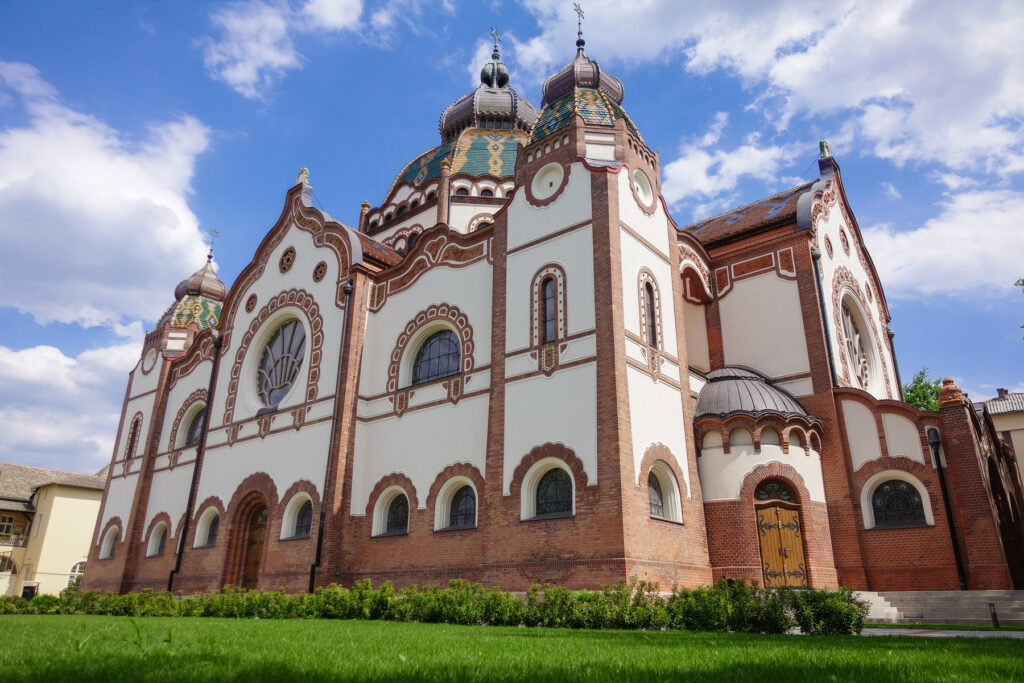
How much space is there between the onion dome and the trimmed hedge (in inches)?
686

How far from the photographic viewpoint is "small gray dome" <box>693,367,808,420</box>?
16969mm

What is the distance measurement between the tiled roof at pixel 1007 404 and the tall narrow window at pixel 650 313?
34.5 m

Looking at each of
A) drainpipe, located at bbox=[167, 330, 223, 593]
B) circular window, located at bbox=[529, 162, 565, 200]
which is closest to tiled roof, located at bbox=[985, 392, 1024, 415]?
circular window, located at bbox=[529, 162, 565, 200]

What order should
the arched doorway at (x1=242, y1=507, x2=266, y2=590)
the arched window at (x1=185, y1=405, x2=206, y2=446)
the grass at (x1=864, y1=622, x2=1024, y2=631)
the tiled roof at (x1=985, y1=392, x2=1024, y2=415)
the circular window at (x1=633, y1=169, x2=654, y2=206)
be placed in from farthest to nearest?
1. the tiled roof at (x1=985, y1=392, x2=1024, y2=415)
2. the arched window at (x1=185, y1=405, x2=206, y2=446)
3. the arched doorway at (x1=242, y1=507, x2=266, y2=590)
4. the circular window at (x1=633, y1=169, x2=654, y2=206)
5. the grass at (x1=864, y1=622, x2=1024, y2=631)

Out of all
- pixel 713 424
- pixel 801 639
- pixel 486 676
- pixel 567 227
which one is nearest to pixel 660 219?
pixel 567 227

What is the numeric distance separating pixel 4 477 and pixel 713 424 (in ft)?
143

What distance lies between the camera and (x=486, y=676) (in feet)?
16.0

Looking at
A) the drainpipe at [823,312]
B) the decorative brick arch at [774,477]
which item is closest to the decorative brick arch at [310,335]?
the decorative brick arch at [774,477]

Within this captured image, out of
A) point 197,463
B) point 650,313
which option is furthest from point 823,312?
point 197,463

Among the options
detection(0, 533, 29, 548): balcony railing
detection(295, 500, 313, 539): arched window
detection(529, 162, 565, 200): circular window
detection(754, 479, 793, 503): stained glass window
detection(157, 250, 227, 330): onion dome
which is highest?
detection(157, 250, 227, 330): onion dome

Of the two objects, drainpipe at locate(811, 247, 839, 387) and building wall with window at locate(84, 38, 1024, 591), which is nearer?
building wall with window at locate(84, 38, 1024, 591)

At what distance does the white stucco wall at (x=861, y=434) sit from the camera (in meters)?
17.2

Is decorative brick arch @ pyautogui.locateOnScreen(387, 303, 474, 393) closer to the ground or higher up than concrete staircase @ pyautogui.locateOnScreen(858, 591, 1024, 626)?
higher up

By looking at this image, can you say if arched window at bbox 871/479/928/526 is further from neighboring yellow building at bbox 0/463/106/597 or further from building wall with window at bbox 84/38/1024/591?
neighboring yellow building at bbox 0/463/106/597
